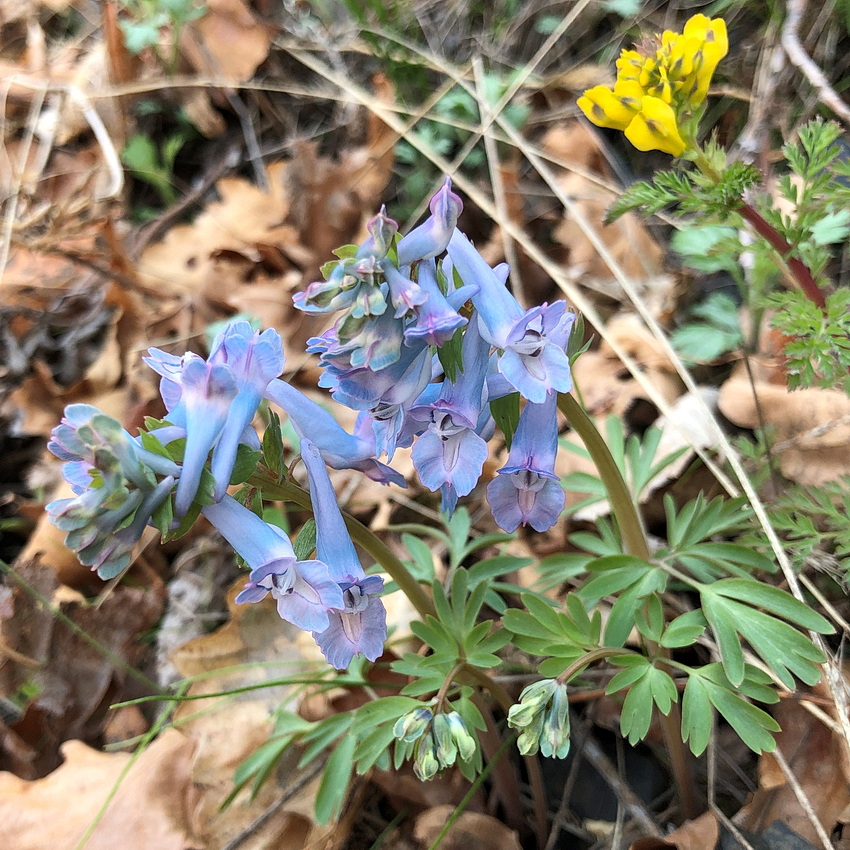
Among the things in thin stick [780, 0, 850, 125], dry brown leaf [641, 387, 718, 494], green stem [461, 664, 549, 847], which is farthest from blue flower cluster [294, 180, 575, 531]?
thin stick [780, 0, 850, 125]

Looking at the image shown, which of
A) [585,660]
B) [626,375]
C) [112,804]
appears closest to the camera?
[585,660]

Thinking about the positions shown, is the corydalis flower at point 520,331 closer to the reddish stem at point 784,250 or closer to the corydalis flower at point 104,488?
the corydalis flower at point 104,488

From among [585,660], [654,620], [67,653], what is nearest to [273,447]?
[585,660]

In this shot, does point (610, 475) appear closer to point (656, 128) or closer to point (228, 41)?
point (656, 128)

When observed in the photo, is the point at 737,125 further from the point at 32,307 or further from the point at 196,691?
the point at 32,307

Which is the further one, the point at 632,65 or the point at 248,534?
the point at 632,65

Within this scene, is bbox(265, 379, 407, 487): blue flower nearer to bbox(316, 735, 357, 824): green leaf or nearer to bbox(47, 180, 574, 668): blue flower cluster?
bbox(47, 180, 574, 668): blue flower cluster

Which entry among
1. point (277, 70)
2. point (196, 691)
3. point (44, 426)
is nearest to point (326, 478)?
point (196, 691)

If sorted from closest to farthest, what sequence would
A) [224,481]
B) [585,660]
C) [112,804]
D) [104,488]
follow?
[104,488]
[224,481]
[585,660]
[112,804]
